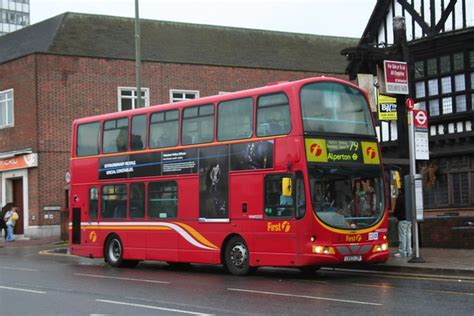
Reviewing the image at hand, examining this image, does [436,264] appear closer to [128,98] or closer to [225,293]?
[225,293]

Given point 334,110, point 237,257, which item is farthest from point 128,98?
point 334,110

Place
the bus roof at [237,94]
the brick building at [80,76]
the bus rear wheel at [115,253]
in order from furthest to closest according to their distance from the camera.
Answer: the brick building at [80,76]
the bus rear wheel at [115,253]
the bus roof at [237,94]

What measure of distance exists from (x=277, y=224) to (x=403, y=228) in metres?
4.22

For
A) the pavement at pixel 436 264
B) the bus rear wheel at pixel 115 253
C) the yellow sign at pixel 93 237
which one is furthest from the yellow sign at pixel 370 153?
the yellow sign at pixel 93 237

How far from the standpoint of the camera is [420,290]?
501 inches

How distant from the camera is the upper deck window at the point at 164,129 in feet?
58.4

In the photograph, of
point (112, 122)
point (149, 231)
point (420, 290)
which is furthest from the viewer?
point (112, 122)

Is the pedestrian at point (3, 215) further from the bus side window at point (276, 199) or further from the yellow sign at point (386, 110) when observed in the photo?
the bus side window at point (276, 199)

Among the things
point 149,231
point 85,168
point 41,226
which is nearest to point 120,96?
point 41,226

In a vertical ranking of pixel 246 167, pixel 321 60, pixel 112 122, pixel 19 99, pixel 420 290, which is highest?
pixel 321 60

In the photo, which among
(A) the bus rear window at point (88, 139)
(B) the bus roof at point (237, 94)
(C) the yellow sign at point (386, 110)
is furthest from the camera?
(C) the yellow sign at point (386, 110)

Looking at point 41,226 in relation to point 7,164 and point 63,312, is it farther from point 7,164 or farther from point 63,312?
point 63,312

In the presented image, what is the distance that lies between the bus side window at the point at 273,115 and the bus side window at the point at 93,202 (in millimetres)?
6712

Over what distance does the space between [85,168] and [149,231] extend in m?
3.34
